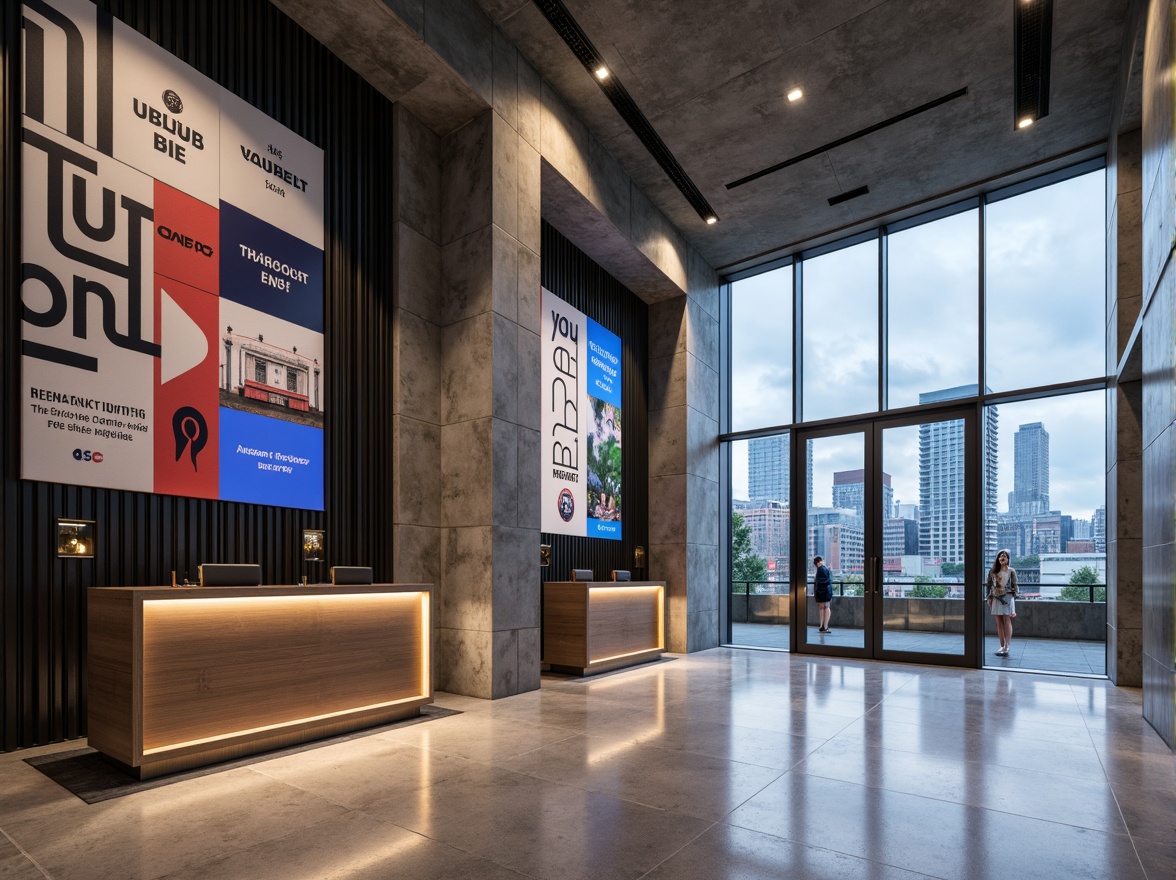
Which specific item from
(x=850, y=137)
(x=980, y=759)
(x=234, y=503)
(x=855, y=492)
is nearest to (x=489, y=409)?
(x=234, y=503)

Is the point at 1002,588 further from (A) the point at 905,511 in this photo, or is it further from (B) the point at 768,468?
(B) the point at 768,468

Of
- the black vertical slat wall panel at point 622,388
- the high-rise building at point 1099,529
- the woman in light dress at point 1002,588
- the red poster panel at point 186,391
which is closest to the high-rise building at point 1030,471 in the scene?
the high-rise building at point 1099,529

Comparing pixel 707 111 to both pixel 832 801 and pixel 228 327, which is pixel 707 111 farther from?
pixel 832 801

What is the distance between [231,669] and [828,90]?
286 inches

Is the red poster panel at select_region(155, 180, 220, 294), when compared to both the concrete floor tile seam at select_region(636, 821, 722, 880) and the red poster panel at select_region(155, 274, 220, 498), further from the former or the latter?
the concrete floor tile seam at select_region(636, 821, 722, 880)

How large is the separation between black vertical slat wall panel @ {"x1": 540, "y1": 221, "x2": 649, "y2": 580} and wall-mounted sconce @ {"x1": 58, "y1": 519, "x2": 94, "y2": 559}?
14.4 ft

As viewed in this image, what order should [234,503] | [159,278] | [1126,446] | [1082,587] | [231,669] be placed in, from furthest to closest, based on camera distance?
1. [1082,587]
2. [1126,446]
3. [234,503]
4. [159,278]
5. [231,669]

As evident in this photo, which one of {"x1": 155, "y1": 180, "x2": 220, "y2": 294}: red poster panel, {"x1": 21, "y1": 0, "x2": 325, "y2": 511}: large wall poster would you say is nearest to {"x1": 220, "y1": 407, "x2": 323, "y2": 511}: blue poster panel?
{"x1": 21, "y1": 0, "x2": 325, "y2": 511}: large wall poster

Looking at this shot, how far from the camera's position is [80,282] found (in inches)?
163

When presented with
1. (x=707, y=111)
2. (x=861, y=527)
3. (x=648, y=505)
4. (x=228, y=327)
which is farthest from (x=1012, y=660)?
(x=228, y=327)

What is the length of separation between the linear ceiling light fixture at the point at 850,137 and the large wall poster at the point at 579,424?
2.64 m

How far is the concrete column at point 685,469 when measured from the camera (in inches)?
382

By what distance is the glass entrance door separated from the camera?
8.41 metres

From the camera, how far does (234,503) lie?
189 inches
